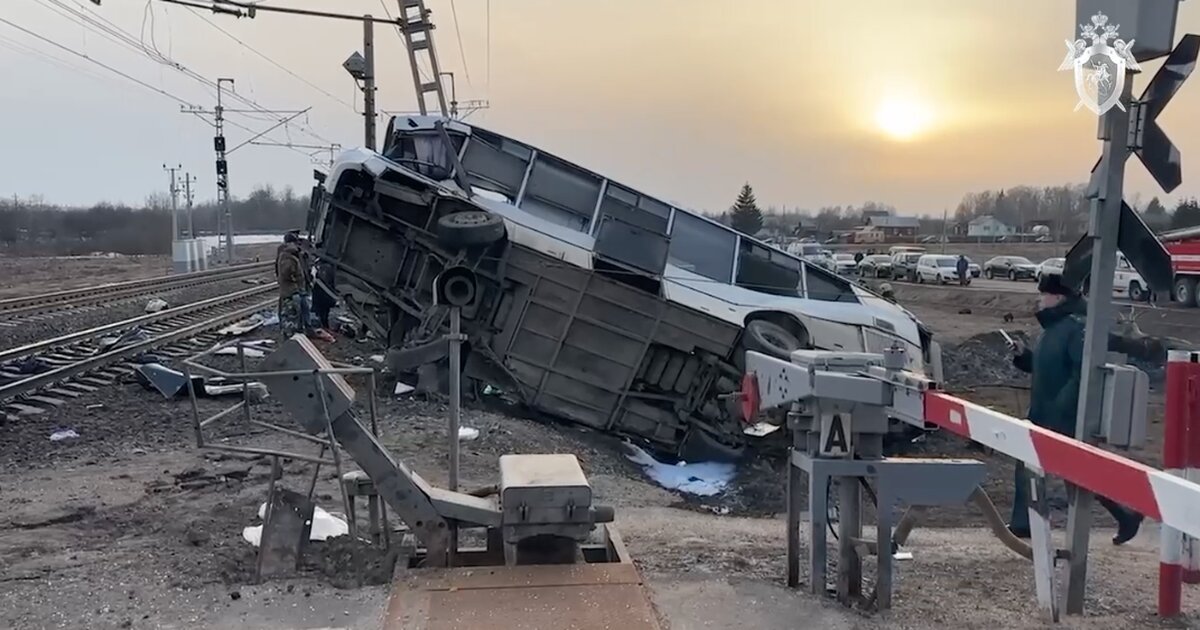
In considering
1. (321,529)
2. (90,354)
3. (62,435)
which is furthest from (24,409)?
(321,529)

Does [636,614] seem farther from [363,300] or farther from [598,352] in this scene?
[363,300]

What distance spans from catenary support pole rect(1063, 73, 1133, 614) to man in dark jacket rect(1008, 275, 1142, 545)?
204 cm

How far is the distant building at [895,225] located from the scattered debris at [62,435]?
113346 millimetres

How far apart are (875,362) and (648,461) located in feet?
22.1

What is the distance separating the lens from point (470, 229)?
1035 centimetres

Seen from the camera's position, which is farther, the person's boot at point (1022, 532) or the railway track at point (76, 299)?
the railway track at point (76, 299)

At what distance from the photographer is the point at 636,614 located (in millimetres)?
4016

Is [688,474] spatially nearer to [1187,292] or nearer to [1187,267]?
[1187,292]

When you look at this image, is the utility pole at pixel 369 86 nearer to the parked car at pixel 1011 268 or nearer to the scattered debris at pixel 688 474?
the scattered debris at pixel 688 474

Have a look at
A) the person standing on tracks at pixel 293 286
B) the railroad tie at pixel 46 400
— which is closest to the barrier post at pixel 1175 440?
the railroad tie at pixel 46 400

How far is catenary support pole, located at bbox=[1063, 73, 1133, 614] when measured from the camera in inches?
162

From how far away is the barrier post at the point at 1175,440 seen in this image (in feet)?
14.0

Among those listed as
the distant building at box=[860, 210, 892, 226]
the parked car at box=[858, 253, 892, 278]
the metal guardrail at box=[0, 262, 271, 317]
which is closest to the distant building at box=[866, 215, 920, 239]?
the distant building at box=[860, 210, 892, 226]

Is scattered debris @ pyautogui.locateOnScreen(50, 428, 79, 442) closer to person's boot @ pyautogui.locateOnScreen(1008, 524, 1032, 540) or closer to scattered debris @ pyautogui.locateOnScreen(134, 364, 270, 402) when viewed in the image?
scattered debris @ pyautogui.locateOnScreen(134, 364, 270, 402)
